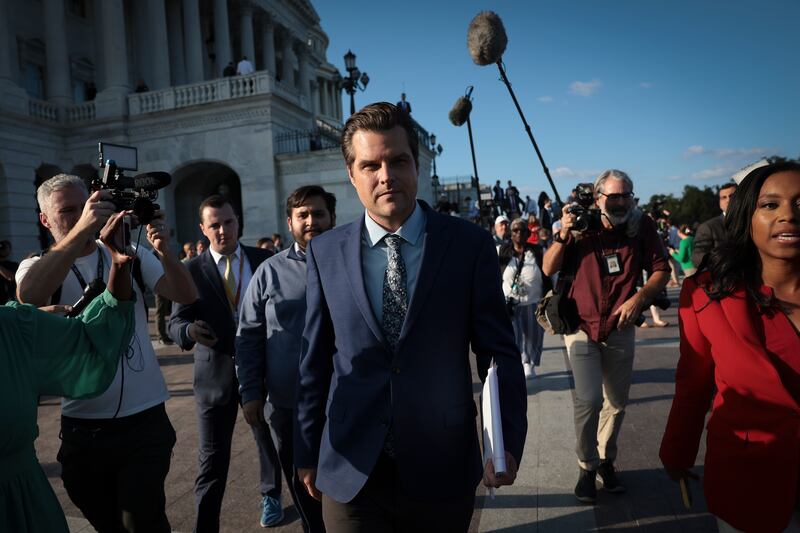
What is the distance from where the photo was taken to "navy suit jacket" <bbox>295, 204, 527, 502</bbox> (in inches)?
75.0

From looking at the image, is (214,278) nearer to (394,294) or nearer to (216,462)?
(216,462)

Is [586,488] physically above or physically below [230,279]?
below

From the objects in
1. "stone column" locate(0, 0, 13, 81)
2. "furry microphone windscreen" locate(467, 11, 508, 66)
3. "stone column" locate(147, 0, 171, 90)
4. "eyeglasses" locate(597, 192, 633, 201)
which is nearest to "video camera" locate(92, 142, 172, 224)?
"furry microphone windscreen" locate(467, 11, 508, 66)

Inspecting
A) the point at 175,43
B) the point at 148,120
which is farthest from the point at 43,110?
the point at 175,43

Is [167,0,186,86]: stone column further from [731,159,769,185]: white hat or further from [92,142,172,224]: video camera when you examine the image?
[731,159,769,185]: white hat

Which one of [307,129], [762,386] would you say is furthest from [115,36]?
[762,386]

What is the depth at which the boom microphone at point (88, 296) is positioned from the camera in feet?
7.88

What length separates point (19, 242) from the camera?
19.4 metres

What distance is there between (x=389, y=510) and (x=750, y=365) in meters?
1.49

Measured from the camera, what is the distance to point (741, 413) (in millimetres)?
2006

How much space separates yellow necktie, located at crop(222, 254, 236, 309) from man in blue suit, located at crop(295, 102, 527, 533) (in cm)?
185

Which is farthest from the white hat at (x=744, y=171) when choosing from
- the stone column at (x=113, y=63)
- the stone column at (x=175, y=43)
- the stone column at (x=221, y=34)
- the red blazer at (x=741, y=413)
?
the stone column at (x=175, y=43)

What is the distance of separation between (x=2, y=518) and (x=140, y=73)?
93.1 ft

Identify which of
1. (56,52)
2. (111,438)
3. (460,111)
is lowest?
(111,438)
